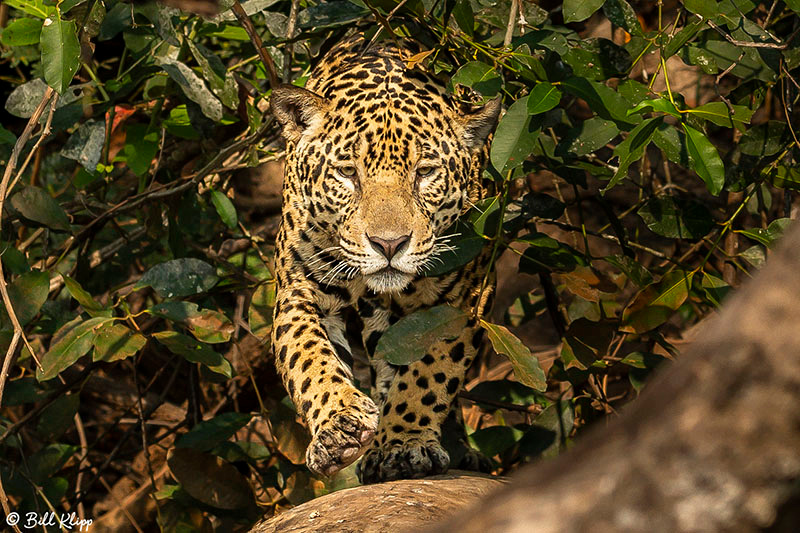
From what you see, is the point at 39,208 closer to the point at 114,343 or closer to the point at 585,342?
the point at 114,343

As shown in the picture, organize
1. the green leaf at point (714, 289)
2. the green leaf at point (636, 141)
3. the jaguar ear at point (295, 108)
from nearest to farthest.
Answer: the green leaf at point (636, 141), the green leaf at point (714, 289), the jaguar ear at point (295, 108)

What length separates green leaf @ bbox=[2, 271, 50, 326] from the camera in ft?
15.3

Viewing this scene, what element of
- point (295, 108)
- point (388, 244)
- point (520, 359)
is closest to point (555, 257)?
point (520, 359)

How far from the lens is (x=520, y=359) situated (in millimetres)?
3988

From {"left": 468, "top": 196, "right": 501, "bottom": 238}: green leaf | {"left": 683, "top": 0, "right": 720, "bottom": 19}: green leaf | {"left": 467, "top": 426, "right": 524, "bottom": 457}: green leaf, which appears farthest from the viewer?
{"left": 467, "top": 426, "right": 524, "bottom": 457}: green leaf

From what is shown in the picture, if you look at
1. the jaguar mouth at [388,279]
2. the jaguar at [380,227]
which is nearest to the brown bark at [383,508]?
the jaguar at [380,227]

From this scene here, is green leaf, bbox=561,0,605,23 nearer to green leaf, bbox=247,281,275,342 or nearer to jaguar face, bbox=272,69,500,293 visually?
jaguar face, bbox=272,69,500,293

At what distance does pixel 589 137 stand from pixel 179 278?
6.63 feet

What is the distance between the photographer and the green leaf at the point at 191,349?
4.57m

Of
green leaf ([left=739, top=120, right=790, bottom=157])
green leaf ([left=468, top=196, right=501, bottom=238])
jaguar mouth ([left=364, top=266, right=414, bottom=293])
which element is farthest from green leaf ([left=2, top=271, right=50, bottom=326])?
green leaf ([left=739, top=120, right=790, bottom=157])

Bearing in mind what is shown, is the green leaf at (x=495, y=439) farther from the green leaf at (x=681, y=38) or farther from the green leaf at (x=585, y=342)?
the green leaf at (x=681, y=38)

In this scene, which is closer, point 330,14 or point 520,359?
point 520,359

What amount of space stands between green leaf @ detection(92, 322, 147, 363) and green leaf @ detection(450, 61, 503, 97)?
175 centimetres

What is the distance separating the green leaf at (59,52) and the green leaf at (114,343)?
3.80ft
